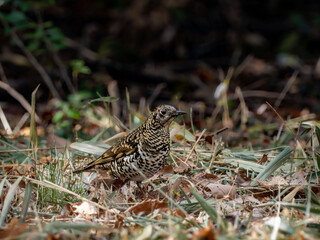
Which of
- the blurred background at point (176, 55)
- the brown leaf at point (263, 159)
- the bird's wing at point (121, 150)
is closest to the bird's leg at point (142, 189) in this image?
the bird's wing at point (121, 150)

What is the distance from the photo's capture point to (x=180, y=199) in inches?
145

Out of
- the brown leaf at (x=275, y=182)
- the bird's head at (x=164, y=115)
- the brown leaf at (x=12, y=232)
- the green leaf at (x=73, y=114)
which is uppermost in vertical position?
the green leaf at (x=73, y=114)

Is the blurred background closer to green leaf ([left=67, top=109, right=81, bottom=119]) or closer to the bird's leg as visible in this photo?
green leaf ([left=67, top=109, right=81, bottom=119])

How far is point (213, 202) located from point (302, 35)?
9.71 meters

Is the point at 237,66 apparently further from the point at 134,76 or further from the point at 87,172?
the point at 87,172

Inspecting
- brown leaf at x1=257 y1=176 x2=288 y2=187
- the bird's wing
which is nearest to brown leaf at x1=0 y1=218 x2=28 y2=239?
the bird's wing

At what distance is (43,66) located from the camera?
28.9 ft

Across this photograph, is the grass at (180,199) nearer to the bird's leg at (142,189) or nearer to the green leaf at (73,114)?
the bird's leg at (142,189)

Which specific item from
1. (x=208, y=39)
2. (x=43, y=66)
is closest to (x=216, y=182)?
(x=43, y=66)

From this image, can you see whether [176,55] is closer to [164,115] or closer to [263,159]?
[263,159]

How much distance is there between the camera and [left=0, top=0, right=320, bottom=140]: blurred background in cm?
857

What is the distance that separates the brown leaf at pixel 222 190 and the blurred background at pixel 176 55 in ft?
12.5

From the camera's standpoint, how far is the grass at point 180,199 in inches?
111

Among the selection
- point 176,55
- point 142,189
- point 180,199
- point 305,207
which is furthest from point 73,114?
point 176,55
